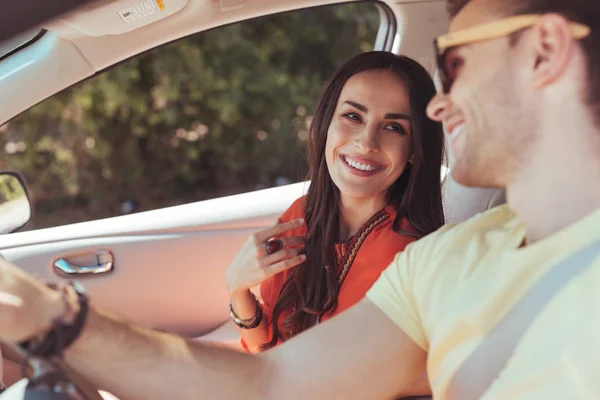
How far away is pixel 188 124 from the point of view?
277 inches

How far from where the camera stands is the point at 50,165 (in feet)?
22.4

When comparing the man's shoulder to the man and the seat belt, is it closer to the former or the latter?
the man

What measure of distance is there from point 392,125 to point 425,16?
84 centimetres

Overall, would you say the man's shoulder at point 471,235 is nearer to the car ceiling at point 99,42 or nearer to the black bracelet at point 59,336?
the black bracelet at point 59,336

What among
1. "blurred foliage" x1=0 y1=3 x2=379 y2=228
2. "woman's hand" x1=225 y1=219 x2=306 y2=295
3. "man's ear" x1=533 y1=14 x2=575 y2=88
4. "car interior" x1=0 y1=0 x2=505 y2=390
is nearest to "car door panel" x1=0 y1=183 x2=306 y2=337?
"car interior" x1=0 y1=0 x2=505 y2=390

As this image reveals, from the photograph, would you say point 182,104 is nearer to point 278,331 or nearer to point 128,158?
point 128,158

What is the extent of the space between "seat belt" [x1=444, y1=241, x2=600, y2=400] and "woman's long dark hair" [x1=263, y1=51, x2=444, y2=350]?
658 millimetres

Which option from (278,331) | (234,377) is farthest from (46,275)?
(234,377)

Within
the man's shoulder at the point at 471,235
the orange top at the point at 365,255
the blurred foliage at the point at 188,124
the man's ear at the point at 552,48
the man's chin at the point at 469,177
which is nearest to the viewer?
the man's ear at the point at 552,48

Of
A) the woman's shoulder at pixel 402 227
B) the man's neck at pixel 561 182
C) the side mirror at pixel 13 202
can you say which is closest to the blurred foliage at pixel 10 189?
the side mirror at pixel 13 202

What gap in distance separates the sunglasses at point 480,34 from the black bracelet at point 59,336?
0.76 meters

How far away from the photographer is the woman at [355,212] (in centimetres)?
205

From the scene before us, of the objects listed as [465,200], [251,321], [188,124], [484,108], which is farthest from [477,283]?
[188,124]

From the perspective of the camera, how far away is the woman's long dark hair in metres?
2.10
